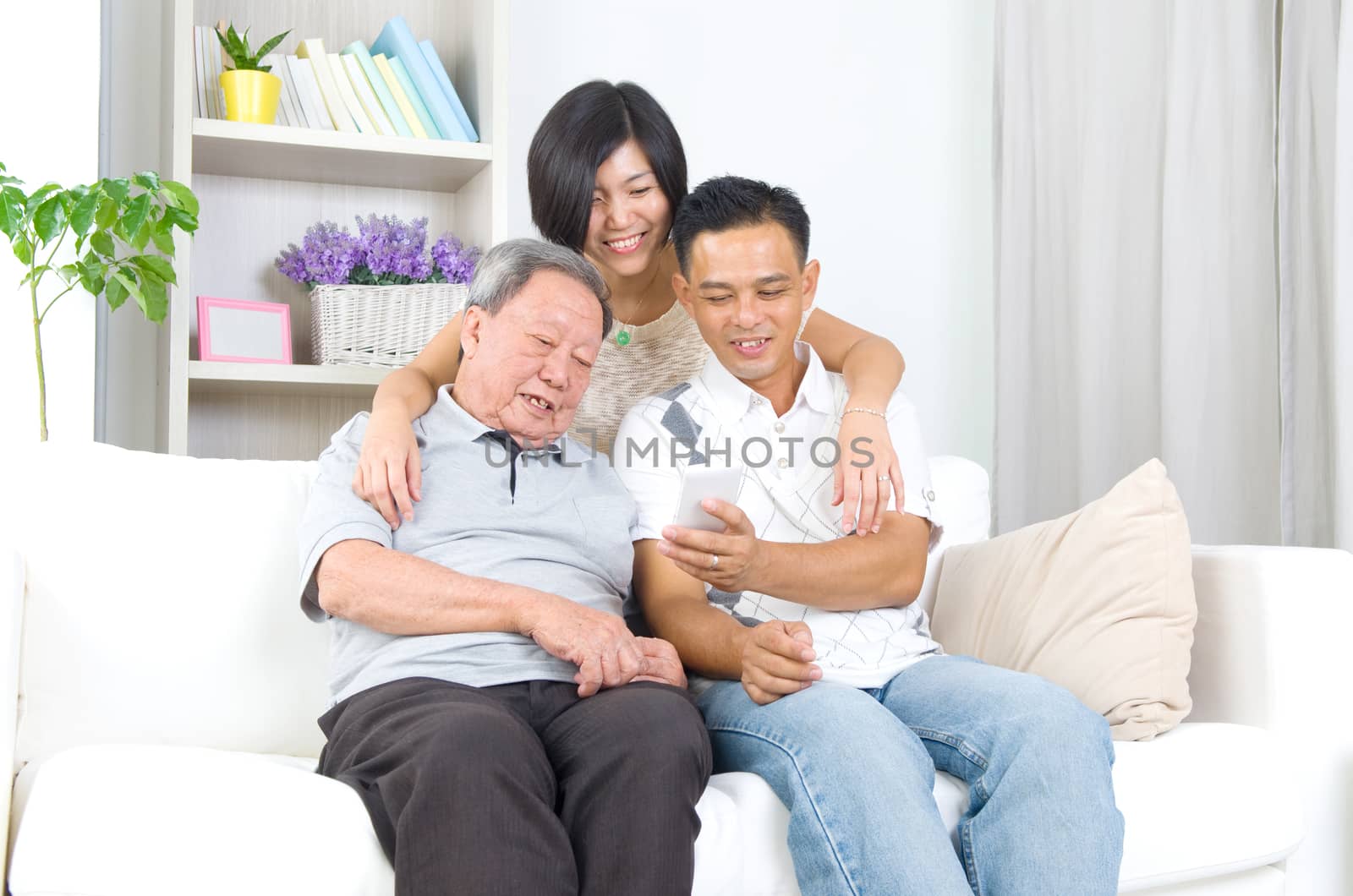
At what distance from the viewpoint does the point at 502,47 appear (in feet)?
8.64

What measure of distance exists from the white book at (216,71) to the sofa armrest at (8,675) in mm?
1600

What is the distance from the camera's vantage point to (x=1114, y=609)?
1.62 m

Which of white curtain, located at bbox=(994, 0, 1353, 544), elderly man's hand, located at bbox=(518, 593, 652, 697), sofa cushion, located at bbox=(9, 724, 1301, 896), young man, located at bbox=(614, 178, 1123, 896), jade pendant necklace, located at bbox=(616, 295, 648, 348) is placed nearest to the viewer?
sofa cushion, located at bbox=(9, 724, 1301, 896)

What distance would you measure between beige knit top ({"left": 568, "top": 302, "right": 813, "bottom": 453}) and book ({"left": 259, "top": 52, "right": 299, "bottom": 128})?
115 cm

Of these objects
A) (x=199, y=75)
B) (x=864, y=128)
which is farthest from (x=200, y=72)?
(x=864, y=128)

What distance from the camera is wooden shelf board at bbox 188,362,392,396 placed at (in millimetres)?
2504

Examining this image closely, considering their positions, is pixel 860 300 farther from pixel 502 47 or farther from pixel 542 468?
pixel 542 468

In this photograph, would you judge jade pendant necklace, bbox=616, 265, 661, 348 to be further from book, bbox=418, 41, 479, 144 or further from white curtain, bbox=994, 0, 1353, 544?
white curtain, bbox=994, 0, 1353, 544

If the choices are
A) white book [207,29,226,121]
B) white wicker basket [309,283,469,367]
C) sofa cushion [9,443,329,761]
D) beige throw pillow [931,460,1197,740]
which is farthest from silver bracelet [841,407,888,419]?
white book [207,29,226,121]

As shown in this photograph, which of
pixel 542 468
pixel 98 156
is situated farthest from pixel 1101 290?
pixel 98 156

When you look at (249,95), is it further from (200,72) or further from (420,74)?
A: (420,74)

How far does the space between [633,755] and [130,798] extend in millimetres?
472

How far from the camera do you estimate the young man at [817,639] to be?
1.22m

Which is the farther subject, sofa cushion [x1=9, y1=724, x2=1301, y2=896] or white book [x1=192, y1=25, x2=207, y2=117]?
white book [x1=192, y1=25, x2=207, y2=117]
